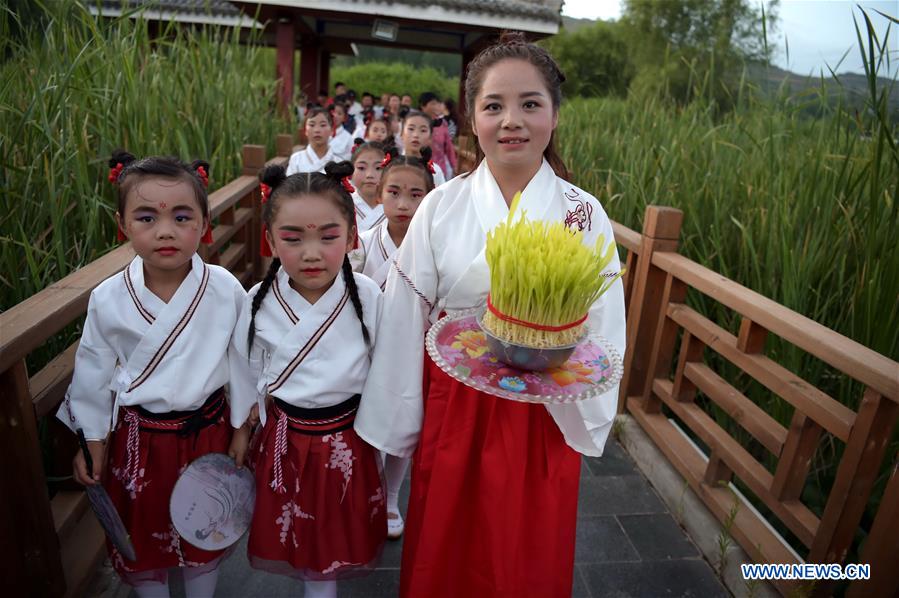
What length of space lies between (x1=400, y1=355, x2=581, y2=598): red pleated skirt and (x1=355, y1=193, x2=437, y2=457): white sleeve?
0.26ft

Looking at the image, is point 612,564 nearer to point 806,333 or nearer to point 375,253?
point 806,333

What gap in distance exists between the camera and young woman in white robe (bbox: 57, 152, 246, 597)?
1521 mm

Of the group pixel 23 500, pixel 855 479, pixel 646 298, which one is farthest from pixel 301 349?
pixel 646 298

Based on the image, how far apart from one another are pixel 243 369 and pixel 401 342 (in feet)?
1.42

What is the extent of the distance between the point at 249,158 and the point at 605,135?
301 centimetres

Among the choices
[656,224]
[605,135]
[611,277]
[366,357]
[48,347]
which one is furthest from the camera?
[605,135]

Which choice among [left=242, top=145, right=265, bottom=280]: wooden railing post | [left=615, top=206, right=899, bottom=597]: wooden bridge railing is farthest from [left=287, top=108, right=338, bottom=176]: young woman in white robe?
[left=615, top=206, right=899, bottom=597]: wooden bridge railing

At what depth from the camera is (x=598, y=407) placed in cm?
164

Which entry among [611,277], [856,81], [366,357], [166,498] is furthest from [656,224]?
[166,498]

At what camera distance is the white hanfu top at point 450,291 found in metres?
1.62

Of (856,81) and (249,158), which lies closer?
(856,81)

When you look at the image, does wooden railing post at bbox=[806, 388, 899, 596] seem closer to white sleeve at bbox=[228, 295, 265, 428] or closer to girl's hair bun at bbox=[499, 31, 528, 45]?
girl's hair bun at bbox=[499, 31, 528, 45]

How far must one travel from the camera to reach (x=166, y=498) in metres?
1.63

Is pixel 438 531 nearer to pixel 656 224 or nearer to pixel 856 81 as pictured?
pixel 656 224
